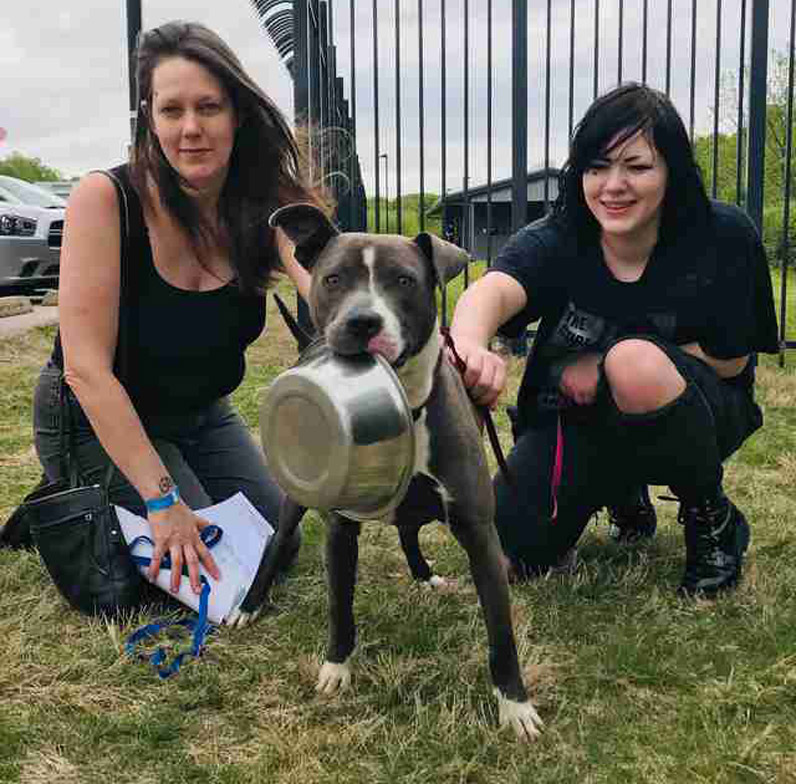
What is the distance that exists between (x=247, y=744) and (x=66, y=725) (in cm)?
46

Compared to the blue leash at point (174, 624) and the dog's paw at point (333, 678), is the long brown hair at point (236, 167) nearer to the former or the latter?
the blue leash at point (174, 624)

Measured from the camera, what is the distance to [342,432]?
6.16 feet

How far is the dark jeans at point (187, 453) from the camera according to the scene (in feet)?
10.0

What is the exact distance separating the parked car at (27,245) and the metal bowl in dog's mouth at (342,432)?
10.1m

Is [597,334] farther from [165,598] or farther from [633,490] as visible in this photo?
[165,598]

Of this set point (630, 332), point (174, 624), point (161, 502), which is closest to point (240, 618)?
point (174, 624)

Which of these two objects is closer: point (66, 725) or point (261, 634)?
point (66, 725)

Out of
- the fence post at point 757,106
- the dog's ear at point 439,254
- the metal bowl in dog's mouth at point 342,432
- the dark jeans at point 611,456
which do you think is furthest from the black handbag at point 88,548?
the fence post at point 757,106

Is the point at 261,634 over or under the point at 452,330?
under

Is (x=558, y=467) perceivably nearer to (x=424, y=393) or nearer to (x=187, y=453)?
(x=424, y=393)

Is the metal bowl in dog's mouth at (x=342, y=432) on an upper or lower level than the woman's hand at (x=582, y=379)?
upper

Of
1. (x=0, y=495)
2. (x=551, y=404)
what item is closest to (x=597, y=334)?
(x=551, y=404)

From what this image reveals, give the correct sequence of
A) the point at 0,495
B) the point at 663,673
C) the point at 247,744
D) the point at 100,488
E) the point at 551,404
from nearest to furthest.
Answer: the point at 247,744 < the point at 663,673 < the point at 100,488 < the point at 551,404 < the point at 0,495

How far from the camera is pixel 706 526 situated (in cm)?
295
